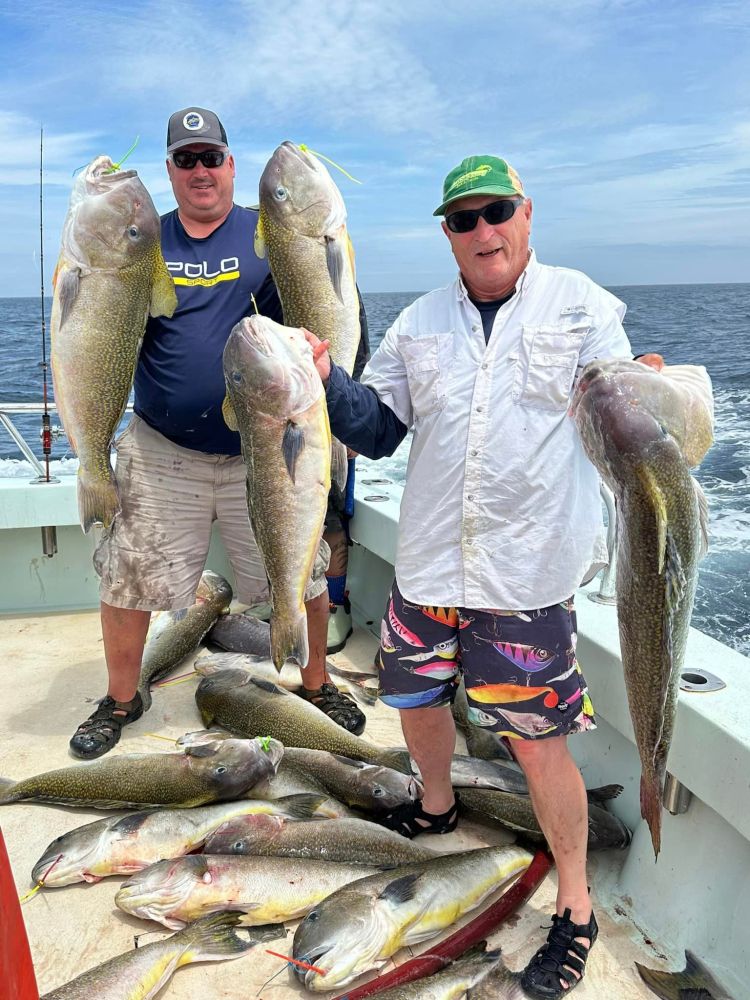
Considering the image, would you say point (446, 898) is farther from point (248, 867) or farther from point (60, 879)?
point (60, 879)

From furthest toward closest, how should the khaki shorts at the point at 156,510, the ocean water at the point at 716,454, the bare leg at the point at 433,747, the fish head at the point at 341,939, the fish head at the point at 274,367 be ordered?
the ocean water at the point at 716,454 < the khaki shorts at the point at 156,510 < the bare leg at the point at 433,747 < the fish head at the point at 341,939 < the fish head at the point at 274,367

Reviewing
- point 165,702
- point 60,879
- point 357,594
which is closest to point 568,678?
point 60,879

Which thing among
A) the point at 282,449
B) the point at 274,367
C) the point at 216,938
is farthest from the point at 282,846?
the point at 274,367

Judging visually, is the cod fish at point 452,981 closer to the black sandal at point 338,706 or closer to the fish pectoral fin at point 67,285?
the black sandal at point 338,706

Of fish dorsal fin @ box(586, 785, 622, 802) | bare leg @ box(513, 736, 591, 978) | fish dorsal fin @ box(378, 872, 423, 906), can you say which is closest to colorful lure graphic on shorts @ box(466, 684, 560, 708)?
bare leg @ box(513, 736, 591, 978)

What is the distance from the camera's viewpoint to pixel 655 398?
1898mm

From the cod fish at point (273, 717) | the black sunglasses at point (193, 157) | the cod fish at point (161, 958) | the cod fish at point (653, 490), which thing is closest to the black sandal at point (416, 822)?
the cod fish at point (273, 717)

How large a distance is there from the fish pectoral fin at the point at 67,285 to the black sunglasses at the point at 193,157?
0.74 metres

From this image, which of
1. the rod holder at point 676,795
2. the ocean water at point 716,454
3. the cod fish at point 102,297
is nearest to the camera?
the rod holder at point 676,795

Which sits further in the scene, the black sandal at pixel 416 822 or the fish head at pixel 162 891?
the black sandal at pixel 416 822

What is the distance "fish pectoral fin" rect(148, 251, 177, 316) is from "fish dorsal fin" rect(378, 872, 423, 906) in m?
2.25

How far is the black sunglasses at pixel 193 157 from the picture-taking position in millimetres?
3402

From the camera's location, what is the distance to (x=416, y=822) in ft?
10.4

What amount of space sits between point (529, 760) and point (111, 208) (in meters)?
2.44
